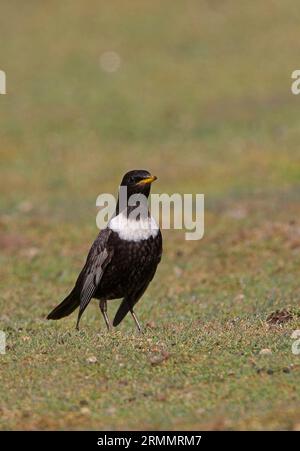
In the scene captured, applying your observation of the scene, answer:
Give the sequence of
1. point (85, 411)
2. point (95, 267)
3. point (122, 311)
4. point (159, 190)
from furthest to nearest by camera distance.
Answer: point (159, 190) < point (122, 311) < point (95, 267) < point (85, 411)

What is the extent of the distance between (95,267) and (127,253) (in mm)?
465

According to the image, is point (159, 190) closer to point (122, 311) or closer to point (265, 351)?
point (122, 311)

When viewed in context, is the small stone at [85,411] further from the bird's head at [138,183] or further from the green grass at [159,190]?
the bird's head at [138,183]

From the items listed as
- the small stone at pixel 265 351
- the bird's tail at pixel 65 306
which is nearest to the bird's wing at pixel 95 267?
the bird's tail at pixel 65 306

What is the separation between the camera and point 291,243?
15.6m

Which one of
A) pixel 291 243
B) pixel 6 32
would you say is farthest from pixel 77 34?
pixel 291 243

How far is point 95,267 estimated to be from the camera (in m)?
10.3

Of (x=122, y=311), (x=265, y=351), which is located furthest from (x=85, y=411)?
(x=122, y=311)

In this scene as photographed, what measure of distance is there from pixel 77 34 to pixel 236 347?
29.7 meters

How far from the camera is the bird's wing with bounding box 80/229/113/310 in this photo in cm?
1019

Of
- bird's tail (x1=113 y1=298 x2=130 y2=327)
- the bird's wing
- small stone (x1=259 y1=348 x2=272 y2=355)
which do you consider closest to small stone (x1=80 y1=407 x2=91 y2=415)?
small stone (x1=259 y1=348 x2=272 y2=355)

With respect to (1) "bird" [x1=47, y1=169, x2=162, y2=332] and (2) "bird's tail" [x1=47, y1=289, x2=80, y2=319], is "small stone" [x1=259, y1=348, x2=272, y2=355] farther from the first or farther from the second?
(2) "bird's tail" [x1=47, y1=289, x2=80, y2=319]

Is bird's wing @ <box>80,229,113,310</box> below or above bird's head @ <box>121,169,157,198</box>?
below

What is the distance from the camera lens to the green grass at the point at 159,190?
25.3ft
